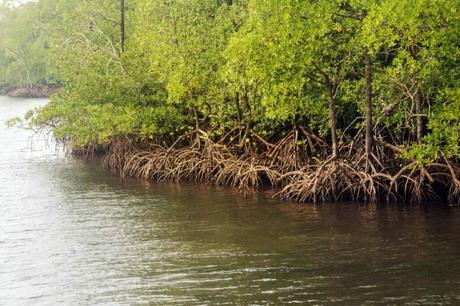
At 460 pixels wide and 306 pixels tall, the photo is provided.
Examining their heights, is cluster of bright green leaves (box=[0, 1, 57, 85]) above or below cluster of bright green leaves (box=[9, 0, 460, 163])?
above

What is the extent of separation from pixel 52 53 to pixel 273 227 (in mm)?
15755

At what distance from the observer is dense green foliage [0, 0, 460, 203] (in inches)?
651

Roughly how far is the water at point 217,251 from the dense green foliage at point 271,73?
2.61 metres

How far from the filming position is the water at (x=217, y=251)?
11797 millimetres

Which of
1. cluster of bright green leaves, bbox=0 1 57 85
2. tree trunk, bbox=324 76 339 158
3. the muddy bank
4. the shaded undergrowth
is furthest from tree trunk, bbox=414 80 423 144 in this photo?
the muddy bank

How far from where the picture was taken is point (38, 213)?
65.1 feet

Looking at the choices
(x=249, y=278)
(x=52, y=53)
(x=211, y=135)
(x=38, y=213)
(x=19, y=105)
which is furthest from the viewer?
(x=19, y=105)

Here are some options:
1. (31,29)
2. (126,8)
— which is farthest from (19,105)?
(126,8)

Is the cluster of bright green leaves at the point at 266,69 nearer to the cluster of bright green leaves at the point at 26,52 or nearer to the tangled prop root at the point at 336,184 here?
the tangled prop root at the point at 336,184

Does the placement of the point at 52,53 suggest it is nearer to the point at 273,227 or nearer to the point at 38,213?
the point at 38,213

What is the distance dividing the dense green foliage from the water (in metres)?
→ 2.61

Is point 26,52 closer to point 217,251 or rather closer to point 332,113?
point 332,113

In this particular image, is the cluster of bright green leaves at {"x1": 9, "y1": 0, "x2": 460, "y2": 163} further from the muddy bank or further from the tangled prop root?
the muddy bank

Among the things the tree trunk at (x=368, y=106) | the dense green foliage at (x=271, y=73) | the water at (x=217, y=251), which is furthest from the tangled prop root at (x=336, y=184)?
the dense green foliage at (x=271, y=73)
